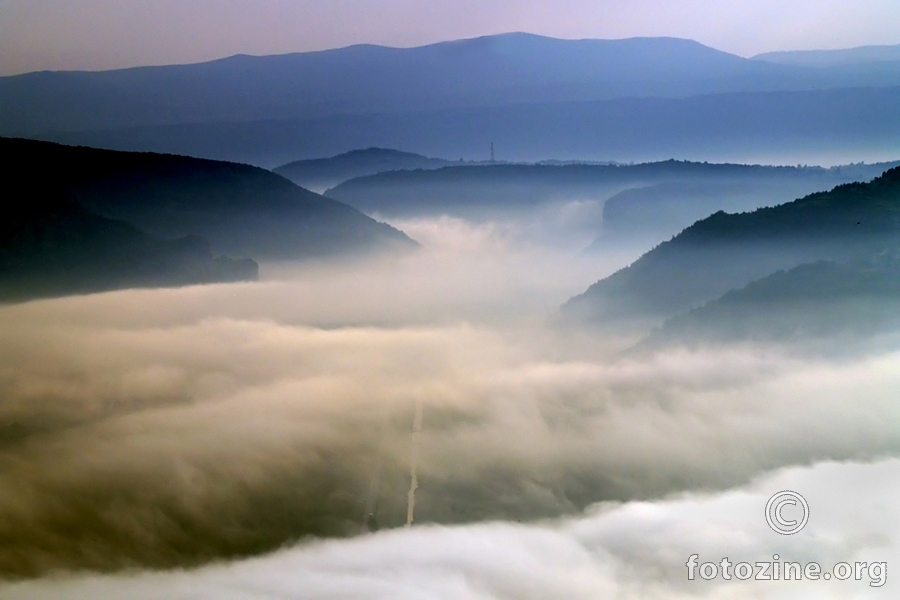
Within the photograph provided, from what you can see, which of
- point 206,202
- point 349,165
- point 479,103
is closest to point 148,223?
point 206,202

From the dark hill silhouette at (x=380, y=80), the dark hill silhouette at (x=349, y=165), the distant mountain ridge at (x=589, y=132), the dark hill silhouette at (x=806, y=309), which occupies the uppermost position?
the dark hill silhouette at (x=380, y=80)

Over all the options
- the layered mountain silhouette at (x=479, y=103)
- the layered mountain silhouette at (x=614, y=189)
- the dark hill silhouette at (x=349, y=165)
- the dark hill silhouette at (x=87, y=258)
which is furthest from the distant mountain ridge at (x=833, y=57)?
the dark hill silhouette at (x=87, y=258)

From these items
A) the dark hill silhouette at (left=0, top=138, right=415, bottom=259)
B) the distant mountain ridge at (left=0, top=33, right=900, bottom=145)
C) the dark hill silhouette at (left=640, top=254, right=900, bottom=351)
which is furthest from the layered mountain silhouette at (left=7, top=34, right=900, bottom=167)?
the dark hill silhouette at (left=640, top=254, right=900, bottom=351)

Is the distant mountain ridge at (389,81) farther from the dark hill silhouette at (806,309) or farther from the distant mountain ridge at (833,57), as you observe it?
A: the dark hill silhouette at (806,309)

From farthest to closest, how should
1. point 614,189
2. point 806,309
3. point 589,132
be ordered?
point 589,132 < point 614,189 < point 806,309

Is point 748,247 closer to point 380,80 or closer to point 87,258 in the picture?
point 380,80

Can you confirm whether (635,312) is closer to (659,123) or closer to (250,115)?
(659,123)
